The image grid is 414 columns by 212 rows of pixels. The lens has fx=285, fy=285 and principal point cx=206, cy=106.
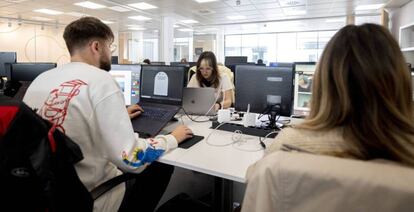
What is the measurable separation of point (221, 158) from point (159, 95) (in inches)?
35.2

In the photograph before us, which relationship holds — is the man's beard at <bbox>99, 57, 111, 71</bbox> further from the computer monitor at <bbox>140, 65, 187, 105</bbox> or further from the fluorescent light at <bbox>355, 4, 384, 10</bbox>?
the fluorescent light at <bbox>355, 4, 384, 10</bbox>

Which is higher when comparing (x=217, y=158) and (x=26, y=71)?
(x=26, y=71)

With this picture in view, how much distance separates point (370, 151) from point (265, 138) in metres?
1.01

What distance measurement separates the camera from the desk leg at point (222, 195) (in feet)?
5.26

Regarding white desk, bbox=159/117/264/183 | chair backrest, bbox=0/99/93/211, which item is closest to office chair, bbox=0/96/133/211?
chair backrest, bbox=0/99/93/211

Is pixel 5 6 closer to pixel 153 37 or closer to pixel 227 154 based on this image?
pixel 153 37

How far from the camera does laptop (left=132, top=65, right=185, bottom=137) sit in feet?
5.86

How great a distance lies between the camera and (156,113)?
6.11 feet

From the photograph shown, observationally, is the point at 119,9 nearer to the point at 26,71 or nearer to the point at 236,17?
the point at 236,17

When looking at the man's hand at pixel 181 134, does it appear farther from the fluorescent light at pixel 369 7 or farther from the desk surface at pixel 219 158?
the fluorescent light at pixel 369 7

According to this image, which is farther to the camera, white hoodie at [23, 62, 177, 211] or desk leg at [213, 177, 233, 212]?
desk leg at [213, 177, 233, 212]

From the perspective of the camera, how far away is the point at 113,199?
1.23m

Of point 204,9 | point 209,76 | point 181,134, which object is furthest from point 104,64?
point 204,9

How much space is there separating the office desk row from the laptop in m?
0.13
